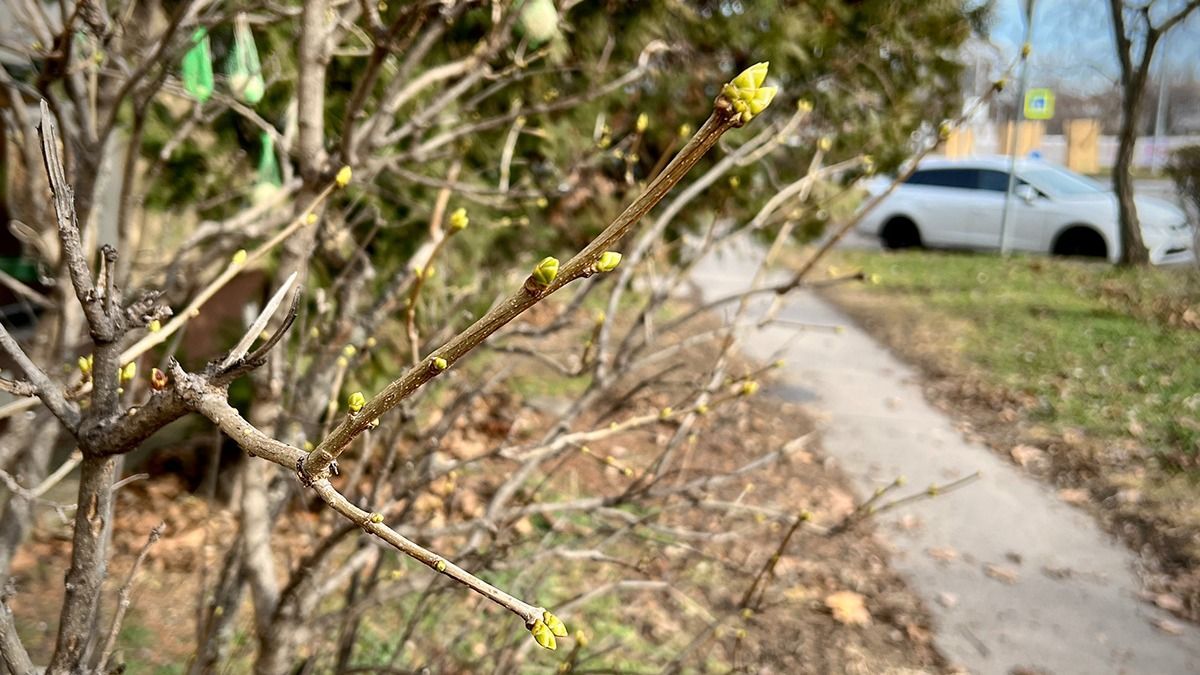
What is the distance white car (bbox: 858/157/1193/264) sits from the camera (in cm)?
1230

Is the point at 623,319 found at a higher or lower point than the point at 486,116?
lower

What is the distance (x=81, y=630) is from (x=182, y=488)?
394cm

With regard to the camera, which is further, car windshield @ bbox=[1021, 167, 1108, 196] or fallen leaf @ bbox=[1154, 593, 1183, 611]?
car windshield @ bbox=[1021, 167, 1108, 196]

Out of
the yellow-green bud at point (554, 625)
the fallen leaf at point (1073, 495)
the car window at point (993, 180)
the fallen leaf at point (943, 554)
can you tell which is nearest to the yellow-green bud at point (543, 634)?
the yellow-green bud at point (554, 625)

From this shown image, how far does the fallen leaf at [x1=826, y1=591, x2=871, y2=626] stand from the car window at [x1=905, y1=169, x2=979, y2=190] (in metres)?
11.7

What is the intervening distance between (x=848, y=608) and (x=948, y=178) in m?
12.3

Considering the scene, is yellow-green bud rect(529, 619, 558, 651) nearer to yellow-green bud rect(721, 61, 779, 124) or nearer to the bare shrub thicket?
the bare shrub thicket

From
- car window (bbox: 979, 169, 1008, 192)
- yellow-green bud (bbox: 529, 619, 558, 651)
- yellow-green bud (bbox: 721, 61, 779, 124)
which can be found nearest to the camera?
yellow-green bud (bbox: 721, 61, 779, 124)

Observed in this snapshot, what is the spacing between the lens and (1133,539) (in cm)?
450

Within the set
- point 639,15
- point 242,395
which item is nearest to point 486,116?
point 639,15

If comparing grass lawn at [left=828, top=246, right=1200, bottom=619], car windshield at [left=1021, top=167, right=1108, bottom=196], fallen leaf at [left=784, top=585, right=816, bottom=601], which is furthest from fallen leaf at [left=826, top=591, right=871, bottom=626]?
car windshield at [left=1021, top=167, right=1108, bottom=196]

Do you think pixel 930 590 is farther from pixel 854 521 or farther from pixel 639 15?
pixel 639 15

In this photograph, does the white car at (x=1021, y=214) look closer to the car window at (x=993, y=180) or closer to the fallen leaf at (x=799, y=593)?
the car window at (x=993, y=180)

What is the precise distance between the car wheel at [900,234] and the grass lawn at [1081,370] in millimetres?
3031
